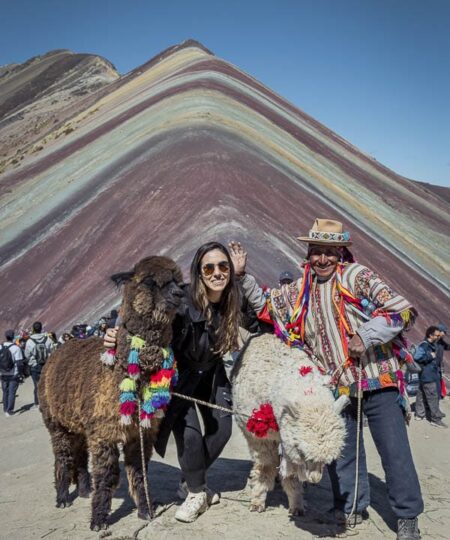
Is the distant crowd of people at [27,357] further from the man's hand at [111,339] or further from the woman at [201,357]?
the man's hand at [111,339]

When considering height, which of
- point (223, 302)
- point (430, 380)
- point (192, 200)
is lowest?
point (430, 380)

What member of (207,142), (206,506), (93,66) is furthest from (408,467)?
(93,66)

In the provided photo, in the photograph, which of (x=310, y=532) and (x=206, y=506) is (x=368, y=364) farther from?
(x=206, y=506)

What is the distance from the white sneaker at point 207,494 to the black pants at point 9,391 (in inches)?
265

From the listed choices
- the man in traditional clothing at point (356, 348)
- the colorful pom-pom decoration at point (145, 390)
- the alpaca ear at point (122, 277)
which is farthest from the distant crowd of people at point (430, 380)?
the alpaca ear at point (122, 277)

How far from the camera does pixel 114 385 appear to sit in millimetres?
4066

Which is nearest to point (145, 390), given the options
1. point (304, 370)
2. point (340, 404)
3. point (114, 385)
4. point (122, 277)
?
point (114, 385)

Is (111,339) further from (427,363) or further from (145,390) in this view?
(427,363)

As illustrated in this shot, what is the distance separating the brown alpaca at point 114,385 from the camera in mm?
3861

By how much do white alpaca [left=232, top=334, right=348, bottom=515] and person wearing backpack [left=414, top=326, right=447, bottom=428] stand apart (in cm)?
566

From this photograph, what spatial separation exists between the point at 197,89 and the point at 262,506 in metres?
22.5

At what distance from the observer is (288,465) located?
372 cm

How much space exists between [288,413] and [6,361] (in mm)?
8363

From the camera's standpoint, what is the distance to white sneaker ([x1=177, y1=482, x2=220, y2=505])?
4.51 meters
